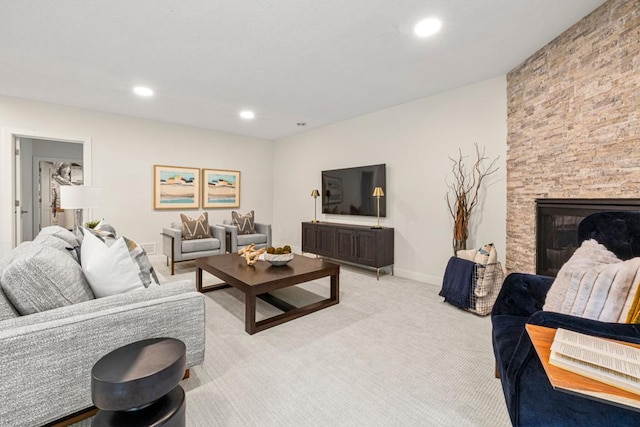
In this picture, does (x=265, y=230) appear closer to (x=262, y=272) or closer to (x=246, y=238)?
(x=246, y=238)

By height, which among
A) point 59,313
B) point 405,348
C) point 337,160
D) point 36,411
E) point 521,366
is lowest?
point 405,348

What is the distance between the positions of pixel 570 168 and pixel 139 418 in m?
3.31

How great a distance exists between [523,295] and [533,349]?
26.0 inches

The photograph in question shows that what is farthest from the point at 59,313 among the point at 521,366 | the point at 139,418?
the point at 521,366

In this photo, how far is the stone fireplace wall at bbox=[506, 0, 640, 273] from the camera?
195cm

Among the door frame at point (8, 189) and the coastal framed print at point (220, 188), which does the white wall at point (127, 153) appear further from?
the coastal framed print at point (220, 188)

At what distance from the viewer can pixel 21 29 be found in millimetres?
2311

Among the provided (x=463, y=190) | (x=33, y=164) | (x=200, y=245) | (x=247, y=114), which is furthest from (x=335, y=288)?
(x=33, y=164)

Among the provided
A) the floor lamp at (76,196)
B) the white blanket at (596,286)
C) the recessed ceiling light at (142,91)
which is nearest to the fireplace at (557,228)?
the white blanket at (596,286)

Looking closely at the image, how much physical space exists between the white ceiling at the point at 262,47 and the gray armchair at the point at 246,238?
2.04m

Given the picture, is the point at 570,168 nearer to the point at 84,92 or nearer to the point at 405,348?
the point at 405,348

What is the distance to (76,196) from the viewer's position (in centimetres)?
320

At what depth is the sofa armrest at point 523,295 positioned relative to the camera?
1649 mm

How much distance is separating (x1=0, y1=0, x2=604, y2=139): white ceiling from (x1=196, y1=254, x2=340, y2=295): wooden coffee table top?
6.79 ft
